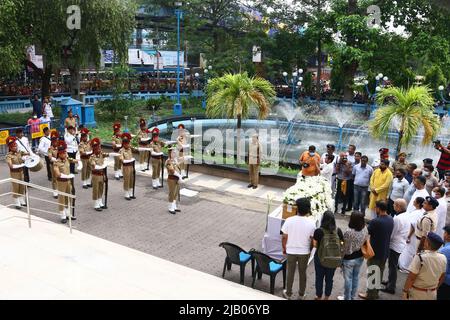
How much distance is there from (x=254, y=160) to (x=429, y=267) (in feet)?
25.9

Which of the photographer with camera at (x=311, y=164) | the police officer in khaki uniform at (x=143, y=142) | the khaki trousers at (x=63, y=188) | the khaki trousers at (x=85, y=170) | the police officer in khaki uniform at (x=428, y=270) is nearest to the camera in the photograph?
the police officer in khaki uniform at (x=428, y=270)

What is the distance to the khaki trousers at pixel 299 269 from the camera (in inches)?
278

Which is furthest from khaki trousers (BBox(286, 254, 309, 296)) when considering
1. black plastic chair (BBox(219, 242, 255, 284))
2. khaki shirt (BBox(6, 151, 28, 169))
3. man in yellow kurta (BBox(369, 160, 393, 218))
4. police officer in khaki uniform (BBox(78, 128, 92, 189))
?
police officer in khaki uniform (BBox(78, 128, 92, 189))

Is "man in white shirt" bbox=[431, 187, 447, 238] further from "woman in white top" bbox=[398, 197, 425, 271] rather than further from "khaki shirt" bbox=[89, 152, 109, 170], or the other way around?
"khaki shirt" bbox=[89, 152, 109, 170]

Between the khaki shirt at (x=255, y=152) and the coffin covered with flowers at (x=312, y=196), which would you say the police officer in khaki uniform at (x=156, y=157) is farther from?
the coffin covered with flowers at (x=312, y=196)

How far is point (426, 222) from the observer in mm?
7141

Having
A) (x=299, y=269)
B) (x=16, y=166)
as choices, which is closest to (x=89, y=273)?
(x=299, y=269)

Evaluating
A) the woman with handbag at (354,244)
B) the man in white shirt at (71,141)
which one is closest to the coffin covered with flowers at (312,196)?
the woman with handbag at (354,244)

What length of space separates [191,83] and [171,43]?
3350 mm

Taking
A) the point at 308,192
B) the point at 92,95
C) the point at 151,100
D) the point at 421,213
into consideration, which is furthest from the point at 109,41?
the point at 421,213

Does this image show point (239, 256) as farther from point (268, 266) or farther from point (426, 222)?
point (426, 222)

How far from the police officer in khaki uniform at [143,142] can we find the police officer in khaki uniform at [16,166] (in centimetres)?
416
